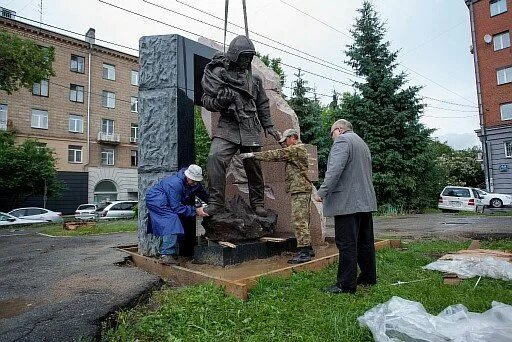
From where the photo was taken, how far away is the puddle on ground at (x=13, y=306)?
120 inches

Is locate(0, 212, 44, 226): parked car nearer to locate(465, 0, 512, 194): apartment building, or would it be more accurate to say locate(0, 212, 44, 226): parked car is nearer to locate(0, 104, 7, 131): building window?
locate(0, 104, 7, 131): building window

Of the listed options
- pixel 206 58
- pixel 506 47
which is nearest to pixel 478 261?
pixel 206 58

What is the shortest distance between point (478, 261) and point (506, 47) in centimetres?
2864

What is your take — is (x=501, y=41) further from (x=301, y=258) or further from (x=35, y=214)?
(x=35, y=214)

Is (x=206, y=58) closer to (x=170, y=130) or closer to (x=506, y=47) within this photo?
(x=170, y=130)

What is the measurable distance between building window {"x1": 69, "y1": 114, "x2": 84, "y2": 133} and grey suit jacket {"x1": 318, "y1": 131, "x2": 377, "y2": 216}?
3096cm

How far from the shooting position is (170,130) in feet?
17.4

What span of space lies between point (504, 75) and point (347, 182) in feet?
96.3

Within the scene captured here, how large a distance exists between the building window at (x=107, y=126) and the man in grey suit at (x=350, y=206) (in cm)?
3159

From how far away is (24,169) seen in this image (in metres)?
23.3

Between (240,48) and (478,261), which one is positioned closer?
(478,261)

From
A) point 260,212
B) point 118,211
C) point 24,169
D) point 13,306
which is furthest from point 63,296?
point 24,169

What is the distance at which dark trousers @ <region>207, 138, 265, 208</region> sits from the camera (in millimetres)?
4906

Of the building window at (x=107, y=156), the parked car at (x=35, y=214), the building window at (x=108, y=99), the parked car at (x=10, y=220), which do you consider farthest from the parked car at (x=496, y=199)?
the building window at (x=108, y=99)
